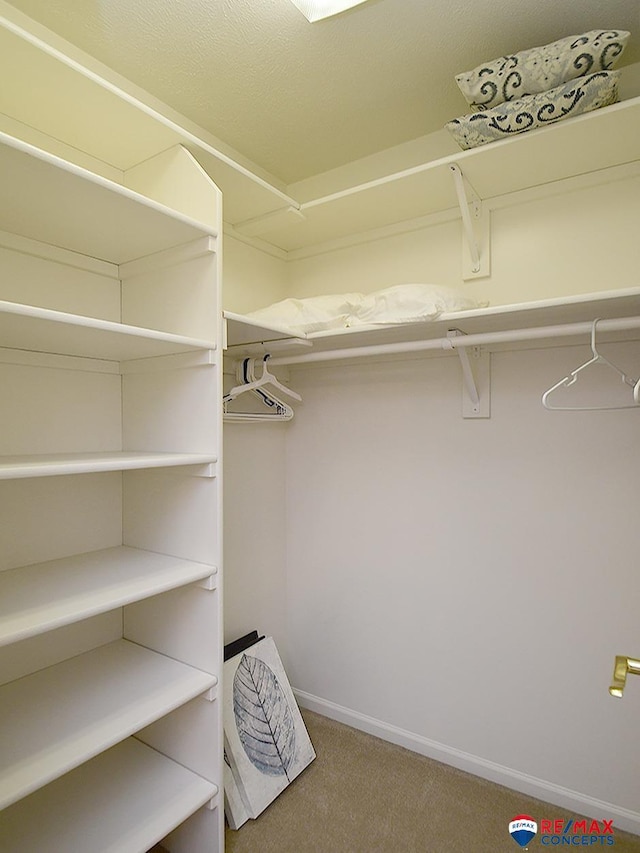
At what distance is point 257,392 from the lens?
6.71 feet

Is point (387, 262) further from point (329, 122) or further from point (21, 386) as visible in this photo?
point (21, 386)

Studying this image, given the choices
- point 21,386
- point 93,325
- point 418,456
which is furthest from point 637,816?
point 21,386

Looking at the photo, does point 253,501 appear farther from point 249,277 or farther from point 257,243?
point 257,243

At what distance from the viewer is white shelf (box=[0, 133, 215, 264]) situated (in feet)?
3.35

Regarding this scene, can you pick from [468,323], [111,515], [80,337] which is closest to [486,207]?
[468,323]

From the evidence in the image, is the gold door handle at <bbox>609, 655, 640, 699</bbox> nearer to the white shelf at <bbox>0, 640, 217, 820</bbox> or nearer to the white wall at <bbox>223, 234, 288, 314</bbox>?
the white shelf at <bbox>0, 640, 217, 820</bbox>

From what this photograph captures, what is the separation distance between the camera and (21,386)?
53.4 inches

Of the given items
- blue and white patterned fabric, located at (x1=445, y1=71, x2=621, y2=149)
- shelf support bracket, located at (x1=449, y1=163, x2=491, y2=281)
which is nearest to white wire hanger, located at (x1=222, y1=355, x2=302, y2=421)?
shelf support bracket, located at (x1=449, y1=163, x2=491, y2=281)

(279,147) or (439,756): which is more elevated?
(279,147)

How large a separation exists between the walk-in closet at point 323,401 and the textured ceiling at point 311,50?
1 cm

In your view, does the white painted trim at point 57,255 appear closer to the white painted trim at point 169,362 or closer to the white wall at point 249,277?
the white painted trim at point 169,362

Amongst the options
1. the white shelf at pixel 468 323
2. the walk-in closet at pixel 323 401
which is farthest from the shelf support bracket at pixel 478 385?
the white shelf at pixel 468 323

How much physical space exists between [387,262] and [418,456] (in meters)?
0.85

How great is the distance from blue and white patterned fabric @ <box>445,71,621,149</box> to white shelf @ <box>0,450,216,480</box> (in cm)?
129
